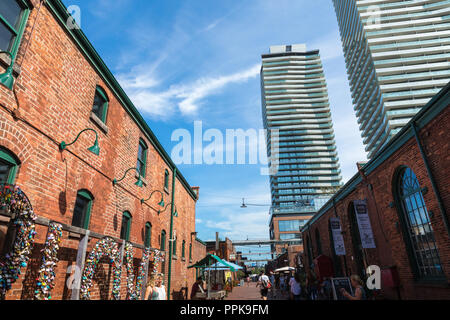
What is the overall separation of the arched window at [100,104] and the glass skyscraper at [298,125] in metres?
99.2

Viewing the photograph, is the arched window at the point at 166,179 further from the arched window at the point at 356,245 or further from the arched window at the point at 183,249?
the arched window at the point at 356,245

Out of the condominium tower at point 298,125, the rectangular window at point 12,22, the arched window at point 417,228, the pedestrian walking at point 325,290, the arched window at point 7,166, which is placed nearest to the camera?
the arched window at point 7,166

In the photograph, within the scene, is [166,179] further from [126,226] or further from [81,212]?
[81,212]

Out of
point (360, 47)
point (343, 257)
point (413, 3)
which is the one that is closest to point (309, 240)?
point (343, 257)

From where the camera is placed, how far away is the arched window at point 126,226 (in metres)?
9.50

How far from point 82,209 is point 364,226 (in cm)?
1185

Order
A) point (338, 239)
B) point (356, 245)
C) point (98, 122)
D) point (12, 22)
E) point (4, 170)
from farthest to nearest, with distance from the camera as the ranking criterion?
point (338, 239)
point (356, 245)
point (98, 122)
point (12, 22)
point (4, 170)

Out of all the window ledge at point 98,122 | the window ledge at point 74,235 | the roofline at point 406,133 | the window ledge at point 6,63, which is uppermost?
the roofline at point 406,133

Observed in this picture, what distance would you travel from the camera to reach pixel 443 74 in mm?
63250

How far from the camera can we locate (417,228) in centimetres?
1016

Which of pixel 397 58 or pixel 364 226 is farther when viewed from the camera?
pixel 397 58

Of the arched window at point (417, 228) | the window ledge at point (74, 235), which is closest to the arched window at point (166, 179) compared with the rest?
the window ledge at point (74, 235)

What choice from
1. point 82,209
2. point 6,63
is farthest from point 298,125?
point 6,63

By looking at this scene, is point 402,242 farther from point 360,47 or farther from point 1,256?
point 360,47
